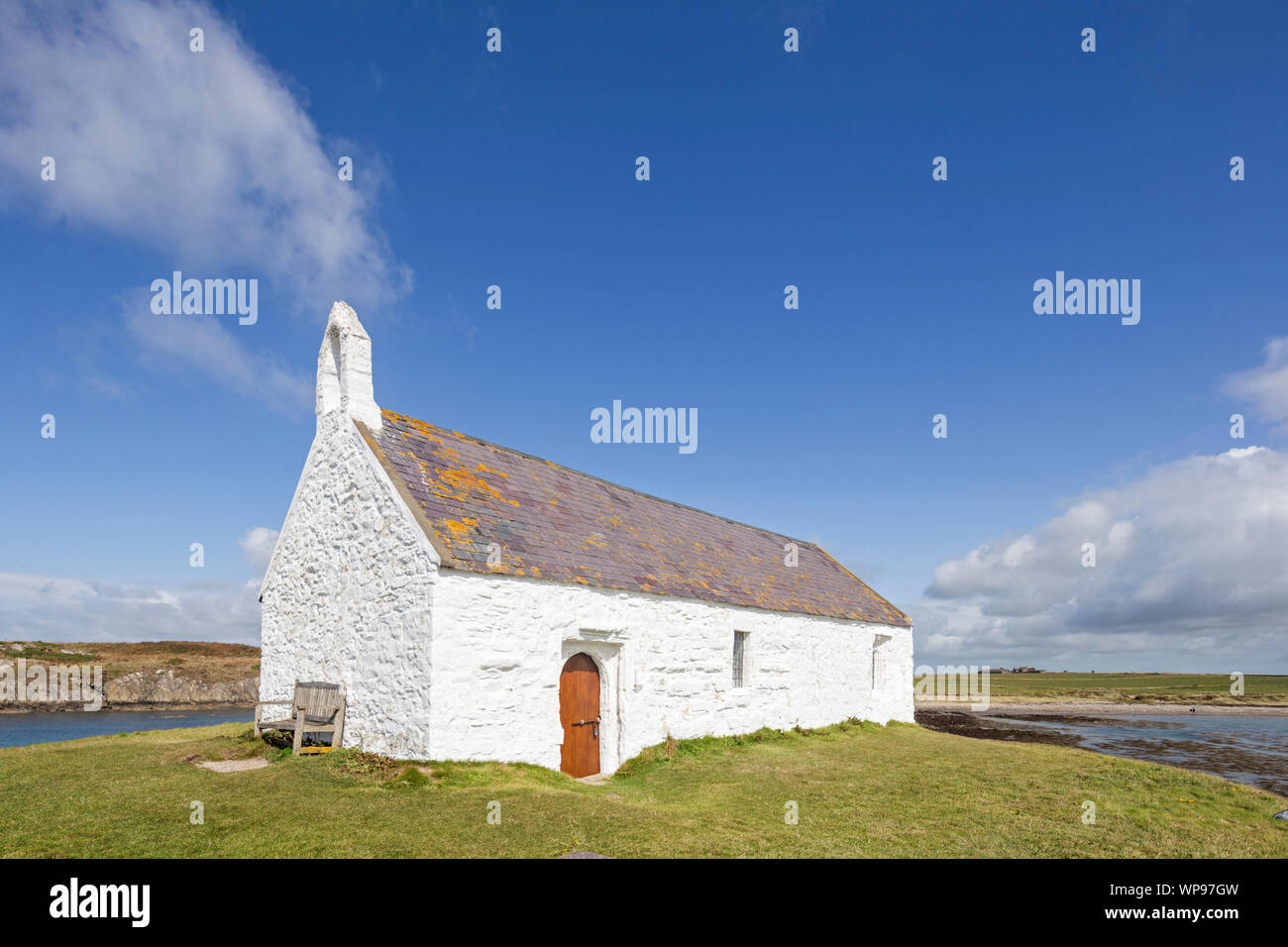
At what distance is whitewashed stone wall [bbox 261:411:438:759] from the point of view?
11852mm

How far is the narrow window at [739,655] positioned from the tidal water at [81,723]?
16.1 meters

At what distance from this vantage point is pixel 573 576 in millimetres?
13984

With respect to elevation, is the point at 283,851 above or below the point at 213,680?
above

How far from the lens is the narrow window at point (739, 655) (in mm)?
18812

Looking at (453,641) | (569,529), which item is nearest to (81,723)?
(569,529)

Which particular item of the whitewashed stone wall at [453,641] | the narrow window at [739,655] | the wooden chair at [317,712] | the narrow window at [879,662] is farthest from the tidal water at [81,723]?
the narrow window at [879,662]

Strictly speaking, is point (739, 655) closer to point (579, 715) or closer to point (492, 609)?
point (579, 715)

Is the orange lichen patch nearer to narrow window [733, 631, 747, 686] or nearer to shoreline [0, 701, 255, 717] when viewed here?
narrow window [733, 631, 747, 686]

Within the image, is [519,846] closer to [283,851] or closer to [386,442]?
[283,851]

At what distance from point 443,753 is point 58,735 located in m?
25.7

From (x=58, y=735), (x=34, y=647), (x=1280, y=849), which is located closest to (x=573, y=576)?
(x=1280, y=849)

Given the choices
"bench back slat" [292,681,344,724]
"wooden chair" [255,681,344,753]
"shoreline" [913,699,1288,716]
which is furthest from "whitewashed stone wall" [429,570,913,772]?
"shoreline" [913,699,1288,716]

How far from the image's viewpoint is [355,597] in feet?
43.6
